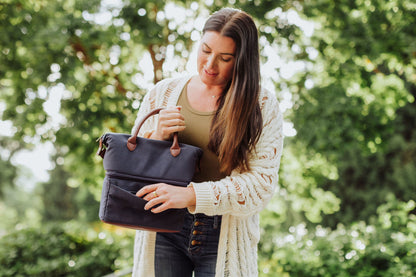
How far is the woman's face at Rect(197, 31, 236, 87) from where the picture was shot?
163cm

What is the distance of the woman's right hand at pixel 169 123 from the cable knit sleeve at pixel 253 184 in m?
0.23

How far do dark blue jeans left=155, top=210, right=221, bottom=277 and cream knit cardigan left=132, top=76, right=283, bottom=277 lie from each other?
0.11 feet

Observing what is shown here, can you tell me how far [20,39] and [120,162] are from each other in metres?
4.05

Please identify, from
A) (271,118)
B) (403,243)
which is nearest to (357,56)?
(403,243)

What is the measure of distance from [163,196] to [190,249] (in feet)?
1.29

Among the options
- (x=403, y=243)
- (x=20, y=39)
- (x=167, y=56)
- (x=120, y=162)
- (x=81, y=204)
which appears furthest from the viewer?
(x=81, y=204)

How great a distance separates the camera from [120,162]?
1470mm

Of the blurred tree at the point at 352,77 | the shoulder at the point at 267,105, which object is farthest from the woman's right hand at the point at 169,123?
the blurred tree at the point at 352,77

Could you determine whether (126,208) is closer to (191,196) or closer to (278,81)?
(191,196)

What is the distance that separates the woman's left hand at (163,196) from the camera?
1.44 meters

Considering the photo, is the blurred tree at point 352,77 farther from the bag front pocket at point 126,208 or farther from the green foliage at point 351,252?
the bag front pocket at point 126,208

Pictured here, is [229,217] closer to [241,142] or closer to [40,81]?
[241,142]

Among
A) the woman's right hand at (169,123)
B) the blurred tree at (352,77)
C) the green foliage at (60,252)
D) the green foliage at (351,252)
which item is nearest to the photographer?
the woman's right hand at (169,123)

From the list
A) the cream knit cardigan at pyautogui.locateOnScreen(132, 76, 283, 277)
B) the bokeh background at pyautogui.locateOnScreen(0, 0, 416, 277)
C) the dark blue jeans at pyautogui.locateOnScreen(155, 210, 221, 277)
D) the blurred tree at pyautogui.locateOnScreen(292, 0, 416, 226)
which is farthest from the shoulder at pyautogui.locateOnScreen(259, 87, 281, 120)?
the blurred tree at pyautogui.locateOnScreen(292, 0, 416, 226)
